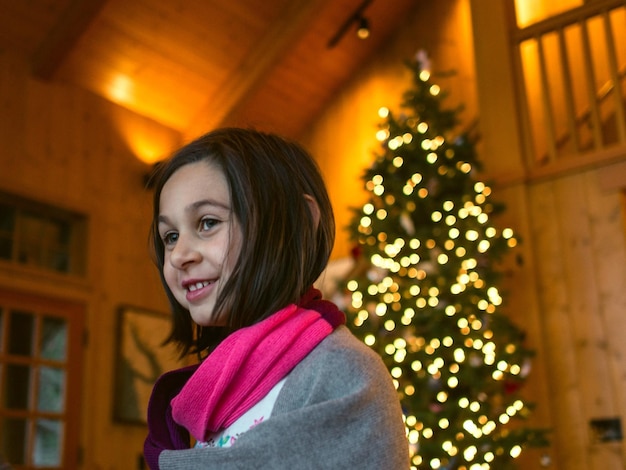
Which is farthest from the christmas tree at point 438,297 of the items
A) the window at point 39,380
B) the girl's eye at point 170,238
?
the girl's eye at point 170,238

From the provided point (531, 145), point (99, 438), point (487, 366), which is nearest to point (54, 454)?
point (99, 438)

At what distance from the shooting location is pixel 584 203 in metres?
4.49

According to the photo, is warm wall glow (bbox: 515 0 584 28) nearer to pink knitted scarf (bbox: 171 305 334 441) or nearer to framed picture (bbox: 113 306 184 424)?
framed picture (bbox: 113 306 184 424)

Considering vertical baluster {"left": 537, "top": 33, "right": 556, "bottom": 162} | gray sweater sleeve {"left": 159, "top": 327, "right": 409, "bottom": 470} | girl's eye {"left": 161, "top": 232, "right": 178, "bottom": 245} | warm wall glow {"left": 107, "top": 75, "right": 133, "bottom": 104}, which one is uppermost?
warm wall glow {"left": 107, "top": 75, "right": 133, "bottom": 104}

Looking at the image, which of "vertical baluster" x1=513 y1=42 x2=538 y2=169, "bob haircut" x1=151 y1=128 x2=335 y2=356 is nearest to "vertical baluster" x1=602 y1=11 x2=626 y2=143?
"vertical baluster" x1=513 y1=42 x2=538 y2=169

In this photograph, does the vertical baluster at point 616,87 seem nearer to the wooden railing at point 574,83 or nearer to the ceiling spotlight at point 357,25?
the wooden railing at point 574,83

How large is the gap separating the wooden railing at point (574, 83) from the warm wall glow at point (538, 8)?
0.68ft

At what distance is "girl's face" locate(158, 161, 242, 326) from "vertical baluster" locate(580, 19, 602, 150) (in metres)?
4.00

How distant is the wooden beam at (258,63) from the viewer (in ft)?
20.0

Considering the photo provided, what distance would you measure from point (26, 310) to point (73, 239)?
2.33 ft

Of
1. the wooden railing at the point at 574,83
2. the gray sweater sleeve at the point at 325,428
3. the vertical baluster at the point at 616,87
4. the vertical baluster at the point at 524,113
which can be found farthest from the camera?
the vertical baluster at the point at 524,113

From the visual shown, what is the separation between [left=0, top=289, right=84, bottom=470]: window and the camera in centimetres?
492

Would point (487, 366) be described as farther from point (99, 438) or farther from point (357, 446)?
point (357, 446)

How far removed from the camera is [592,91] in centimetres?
465
